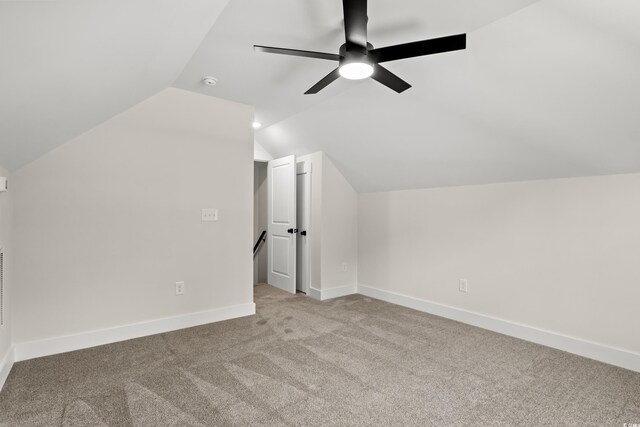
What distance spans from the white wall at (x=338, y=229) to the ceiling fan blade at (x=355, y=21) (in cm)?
258

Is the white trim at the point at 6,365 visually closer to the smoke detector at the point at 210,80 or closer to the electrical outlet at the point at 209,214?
the electrical outlet at the point at 209,214

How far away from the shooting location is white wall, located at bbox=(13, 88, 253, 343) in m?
2.64

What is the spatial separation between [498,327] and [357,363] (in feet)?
5.18

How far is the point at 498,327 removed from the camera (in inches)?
126

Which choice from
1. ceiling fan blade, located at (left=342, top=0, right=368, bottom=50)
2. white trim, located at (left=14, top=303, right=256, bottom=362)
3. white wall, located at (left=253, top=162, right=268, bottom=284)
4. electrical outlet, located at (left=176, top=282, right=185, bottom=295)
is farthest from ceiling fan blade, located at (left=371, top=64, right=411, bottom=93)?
white wall, located at (left=253, top=162, right=268, bottom=284)

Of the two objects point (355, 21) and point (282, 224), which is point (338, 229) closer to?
point (282, 224)

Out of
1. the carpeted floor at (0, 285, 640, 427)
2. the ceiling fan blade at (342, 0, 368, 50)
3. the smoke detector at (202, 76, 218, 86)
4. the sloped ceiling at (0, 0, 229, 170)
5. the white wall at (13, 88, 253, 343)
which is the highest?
the smoke detector at (202, 76, 218, 86)

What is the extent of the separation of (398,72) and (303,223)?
2597 millimetres

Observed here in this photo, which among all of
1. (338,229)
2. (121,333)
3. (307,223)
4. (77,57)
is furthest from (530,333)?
(77,57)

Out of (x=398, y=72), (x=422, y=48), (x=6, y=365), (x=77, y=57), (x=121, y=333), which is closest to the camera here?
(x=77, y=57)

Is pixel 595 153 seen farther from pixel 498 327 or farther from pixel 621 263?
pixel 498 327

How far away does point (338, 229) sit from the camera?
456 cm

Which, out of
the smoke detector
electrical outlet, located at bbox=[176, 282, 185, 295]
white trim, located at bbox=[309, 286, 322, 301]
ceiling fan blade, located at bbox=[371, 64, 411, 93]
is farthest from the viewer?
white trim, located at bbox=[309, 286, 322, 301]

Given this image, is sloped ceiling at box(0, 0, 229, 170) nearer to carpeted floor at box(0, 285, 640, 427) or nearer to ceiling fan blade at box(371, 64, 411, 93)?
ceiling fan blade at box(371, 64, 411, 93)
